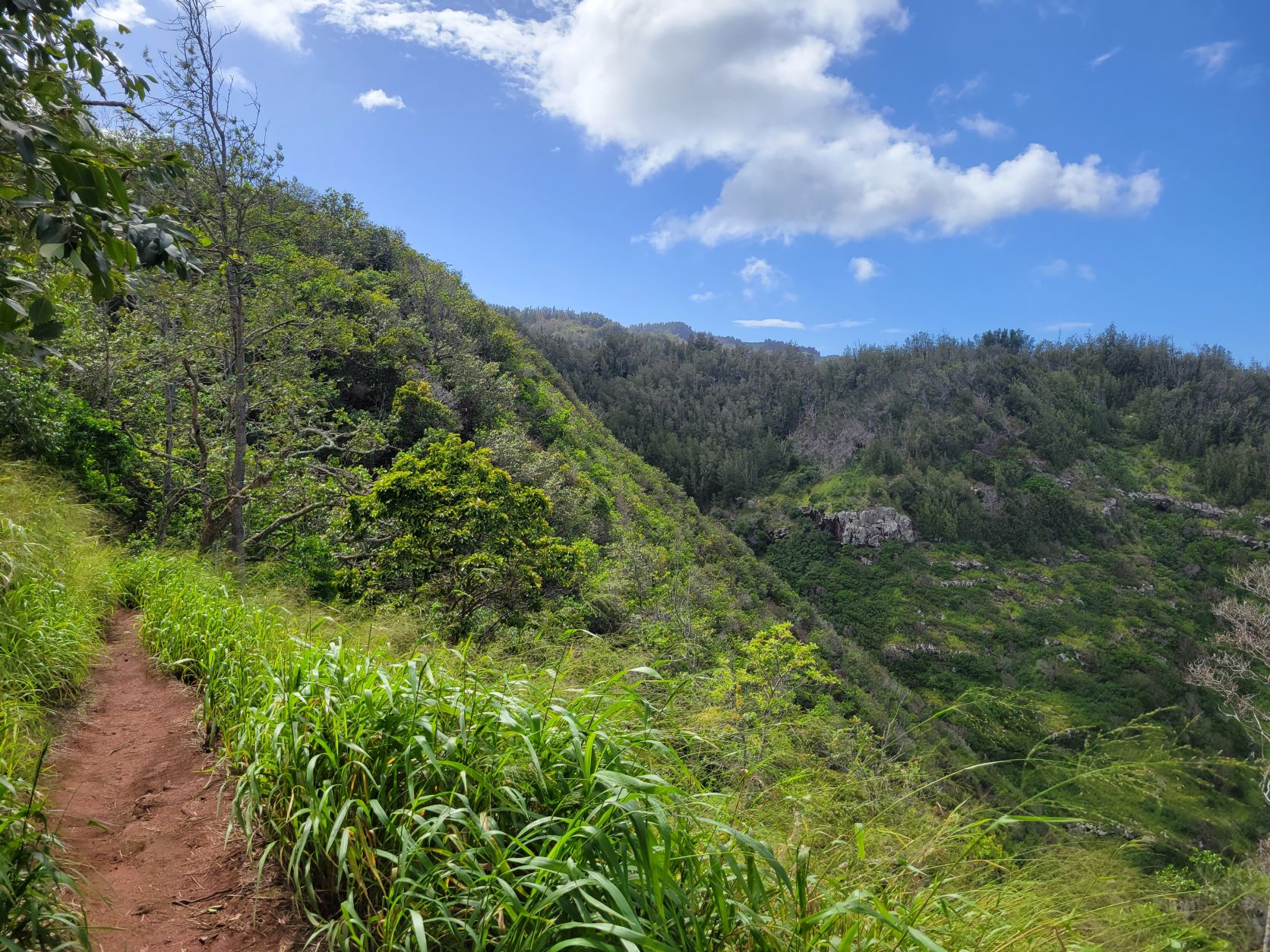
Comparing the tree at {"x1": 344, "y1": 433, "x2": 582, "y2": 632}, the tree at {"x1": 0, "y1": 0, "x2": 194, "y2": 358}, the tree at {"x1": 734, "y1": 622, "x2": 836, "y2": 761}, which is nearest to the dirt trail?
the tree at {"x1": 0, "y1": 0, "x2": 194, "y2": 358}

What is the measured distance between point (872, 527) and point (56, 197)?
89.8 m

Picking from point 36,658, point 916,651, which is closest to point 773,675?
point 36,658

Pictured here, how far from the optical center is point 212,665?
11.9 feet

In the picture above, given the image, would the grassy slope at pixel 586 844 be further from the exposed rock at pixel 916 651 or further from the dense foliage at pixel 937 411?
the dense foliage at pixel 937 411

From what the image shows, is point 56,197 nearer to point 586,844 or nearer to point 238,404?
point 586,844

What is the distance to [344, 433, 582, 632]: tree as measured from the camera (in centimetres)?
830

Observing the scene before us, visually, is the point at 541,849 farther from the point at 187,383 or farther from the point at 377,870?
the point at 187,383

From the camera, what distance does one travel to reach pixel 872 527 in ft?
276

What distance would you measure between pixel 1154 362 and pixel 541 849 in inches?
5627

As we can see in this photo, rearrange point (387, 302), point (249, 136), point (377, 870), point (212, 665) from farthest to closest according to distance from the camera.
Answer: point (387, 302) < point (249, 136) < point (212, 665) < point (377, 870)

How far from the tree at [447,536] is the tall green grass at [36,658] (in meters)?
2.84

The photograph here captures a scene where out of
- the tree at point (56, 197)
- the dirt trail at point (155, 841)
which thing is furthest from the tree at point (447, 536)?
the tree at point (56, 197)

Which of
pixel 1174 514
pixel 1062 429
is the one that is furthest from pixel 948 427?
pixel 1174 514

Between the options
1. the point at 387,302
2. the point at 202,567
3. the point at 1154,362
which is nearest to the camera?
the point at 202,567
